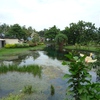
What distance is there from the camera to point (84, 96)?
287 cm

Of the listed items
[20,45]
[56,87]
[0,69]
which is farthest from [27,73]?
[20,45]

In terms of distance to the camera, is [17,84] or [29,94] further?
[17,84]

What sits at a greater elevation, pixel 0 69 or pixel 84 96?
pixel 84 96

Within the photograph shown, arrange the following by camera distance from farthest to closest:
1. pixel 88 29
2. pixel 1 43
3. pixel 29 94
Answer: pixel 88 29, pixel 1 43, pixel 29 94

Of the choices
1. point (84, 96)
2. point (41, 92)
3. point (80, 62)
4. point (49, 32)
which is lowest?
point (41, 92)

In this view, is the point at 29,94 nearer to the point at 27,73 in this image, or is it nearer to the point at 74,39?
the point at 27,73

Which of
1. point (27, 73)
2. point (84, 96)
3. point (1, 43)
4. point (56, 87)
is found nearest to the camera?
point (84, 96)

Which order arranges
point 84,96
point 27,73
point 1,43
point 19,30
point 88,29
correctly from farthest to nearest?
point 19,30 → point 88,29 → point 1,43 → point 27,73 → point 84,96

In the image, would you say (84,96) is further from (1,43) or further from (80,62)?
(1,43)

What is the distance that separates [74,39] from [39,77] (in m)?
36.4

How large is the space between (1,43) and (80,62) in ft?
108

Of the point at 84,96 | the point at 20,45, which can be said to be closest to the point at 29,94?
the point at 84,96

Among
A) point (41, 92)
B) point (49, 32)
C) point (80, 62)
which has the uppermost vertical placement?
point (49, 32)

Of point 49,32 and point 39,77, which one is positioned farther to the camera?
point 49,32
